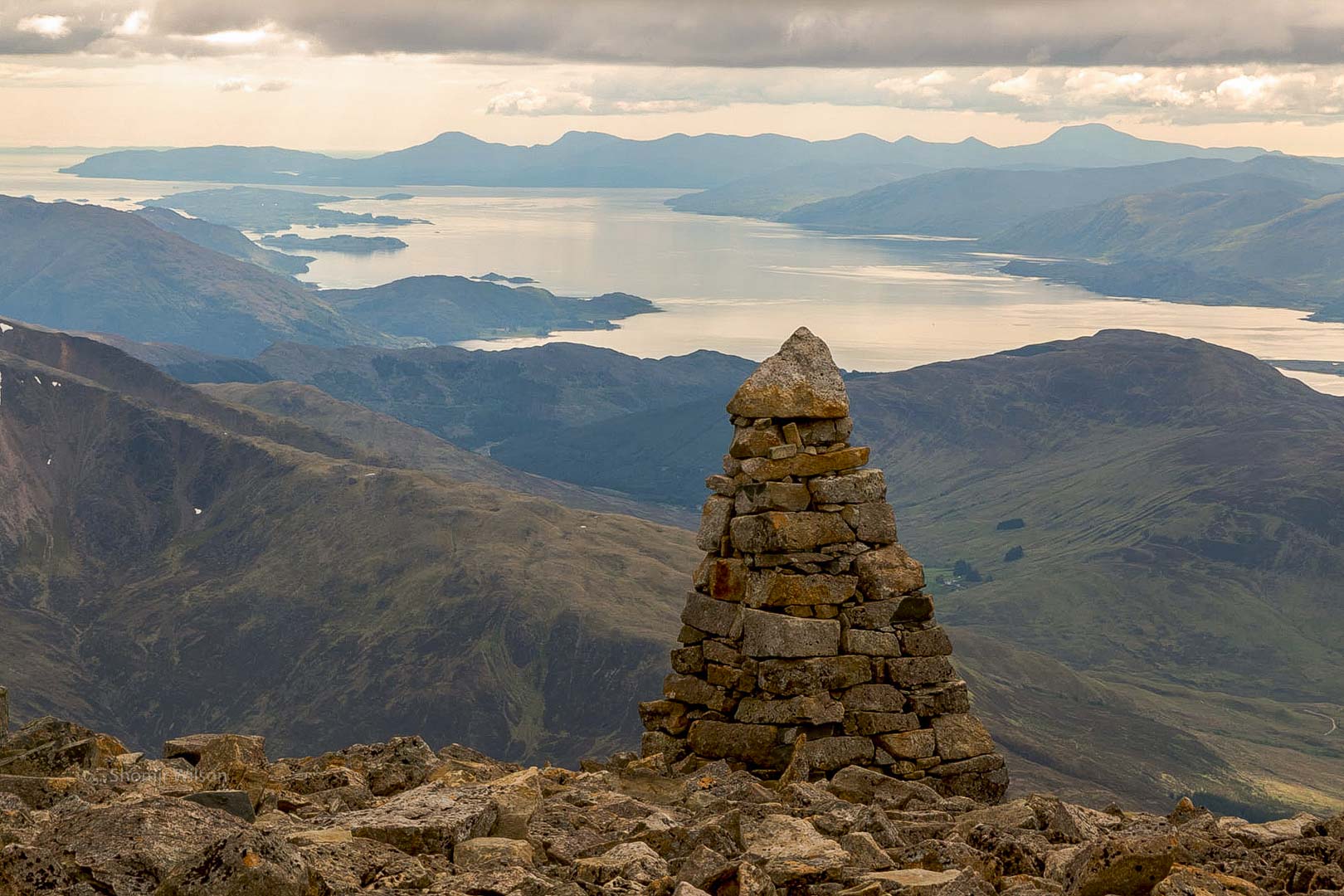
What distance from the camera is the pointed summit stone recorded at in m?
21.9

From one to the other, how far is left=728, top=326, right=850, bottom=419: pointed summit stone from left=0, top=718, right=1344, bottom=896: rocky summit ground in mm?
5188

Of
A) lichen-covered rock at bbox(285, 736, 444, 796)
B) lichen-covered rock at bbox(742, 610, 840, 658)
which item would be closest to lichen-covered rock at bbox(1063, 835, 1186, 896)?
lichen-covered rock at bbox(742, 610, 840, 658)

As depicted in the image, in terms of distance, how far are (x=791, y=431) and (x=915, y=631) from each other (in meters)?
3.37

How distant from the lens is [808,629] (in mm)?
20766

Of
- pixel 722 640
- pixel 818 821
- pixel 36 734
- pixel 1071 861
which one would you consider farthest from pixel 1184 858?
pixel 36 734

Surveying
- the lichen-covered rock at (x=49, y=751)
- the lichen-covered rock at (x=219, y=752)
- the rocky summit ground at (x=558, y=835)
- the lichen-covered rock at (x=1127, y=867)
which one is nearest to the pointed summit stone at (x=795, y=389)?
the rocky summit ground at (x=558, y=835)

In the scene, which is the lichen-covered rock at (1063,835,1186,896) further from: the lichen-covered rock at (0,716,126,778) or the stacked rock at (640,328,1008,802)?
the lichen-covered rock at (0,716,126,778)

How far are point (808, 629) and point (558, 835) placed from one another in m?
6.52

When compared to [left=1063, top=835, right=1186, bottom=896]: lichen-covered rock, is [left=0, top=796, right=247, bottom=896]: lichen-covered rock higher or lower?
higher

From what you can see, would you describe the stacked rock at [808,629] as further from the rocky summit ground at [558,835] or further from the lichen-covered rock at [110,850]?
the lichen-covered rock at [110,850]

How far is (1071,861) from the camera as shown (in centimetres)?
1348

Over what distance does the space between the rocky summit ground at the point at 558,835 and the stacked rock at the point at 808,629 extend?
3.10 ft

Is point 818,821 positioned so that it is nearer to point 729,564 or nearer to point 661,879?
point 661,879

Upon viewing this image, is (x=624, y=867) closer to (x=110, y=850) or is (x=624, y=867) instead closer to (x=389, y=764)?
(x=110, y=850)
